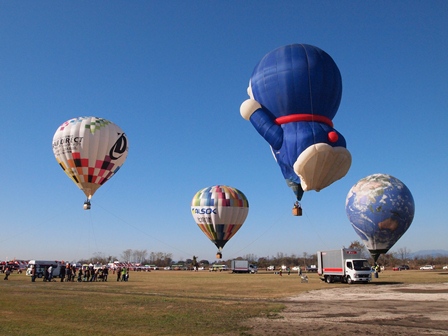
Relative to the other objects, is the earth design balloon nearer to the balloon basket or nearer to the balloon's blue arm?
the balloon basket

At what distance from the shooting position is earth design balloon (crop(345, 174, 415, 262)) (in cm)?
3659

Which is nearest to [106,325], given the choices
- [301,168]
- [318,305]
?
[318,305]

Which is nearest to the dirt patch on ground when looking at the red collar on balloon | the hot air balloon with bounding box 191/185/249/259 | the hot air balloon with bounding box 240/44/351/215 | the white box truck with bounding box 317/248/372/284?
the hot air balloon with bounding box 240/44/351/215

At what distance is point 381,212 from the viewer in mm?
36500

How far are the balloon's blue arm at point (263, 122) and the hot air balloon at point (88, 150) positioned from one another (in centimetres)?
1296

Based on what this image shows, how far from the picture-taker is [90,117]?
3378 centimetres

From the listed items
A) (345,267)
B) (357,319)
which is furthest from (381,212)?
(357,319)

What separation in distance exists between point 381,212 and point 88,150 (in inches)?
988

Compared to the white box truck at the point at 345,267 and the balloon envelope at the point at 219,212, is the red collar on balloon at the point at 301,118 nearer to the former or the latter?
the white box truck at the point at 345,267

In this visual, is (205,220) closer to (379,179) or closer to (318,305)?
(379,179)

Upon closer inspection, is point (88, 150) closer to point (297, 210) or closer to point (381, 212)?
point (297, 210)

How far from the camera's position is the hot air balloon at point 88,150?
105ft

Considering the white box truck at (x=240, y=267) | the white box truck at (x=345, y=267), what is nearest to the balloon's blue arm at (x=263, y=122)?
the white box truck at (x=345, y=267)

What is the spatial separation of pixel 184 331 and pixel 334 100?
1863cm
